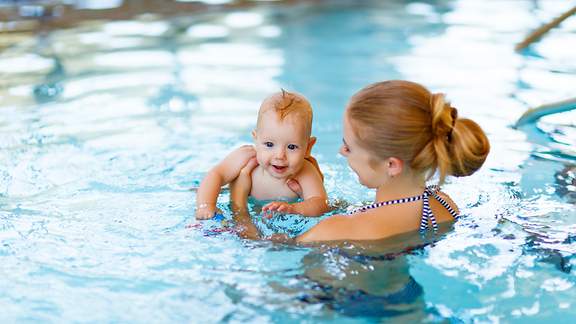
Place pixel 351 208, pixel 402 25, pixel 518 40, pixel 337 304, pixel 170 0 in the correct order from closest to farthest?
pixel 337 304 → pixel 351 208 → pixel 518 40 → pixel 402 25 → pixel 170 0

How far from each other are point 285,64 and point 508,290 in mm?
4278

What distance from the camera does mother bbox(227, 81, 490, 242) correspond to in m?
2.79

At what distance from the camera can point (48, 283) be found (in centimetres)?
307

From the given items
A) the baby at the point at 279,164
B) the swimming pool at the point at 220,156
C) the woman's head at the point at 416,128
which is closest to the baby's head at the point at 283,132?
the baby at the point at 279,164

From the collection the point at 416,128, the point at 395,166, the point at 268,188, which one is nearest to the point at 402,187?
the point at 395,166

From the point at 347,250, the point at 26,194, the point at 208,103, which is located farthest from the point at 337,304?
the point at 208,103

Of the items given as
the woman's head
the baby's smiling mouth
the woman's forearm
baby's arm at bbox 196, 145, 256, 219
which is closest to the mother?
the woman's head

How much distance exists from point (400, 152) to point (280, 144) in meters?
0.69

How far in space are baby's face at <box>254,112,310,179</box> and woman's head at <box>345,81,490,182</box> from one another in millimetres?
511

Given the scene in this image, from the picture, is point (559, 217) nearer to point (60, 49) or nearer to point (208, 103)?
point (208, 103)

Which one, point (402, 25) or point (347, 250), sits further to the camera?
point (402, 25)

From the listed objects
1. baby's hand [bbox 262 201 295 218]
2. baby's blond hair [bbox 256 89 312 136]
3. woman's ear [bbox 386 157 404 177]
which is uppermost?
baby's blond hair [bbox 256 89 312 136]

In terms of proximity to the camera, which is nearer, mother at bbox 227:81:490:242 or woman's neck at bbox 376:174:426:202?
mother at bbox 227:81:490:242

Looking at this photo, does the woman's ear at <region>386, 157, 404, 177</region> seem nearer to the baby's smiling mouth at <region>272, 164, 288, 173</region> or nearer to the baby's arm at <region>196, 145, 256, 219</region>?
the baby's smiling mouth at <region>272, 164, 288, 173</region>
